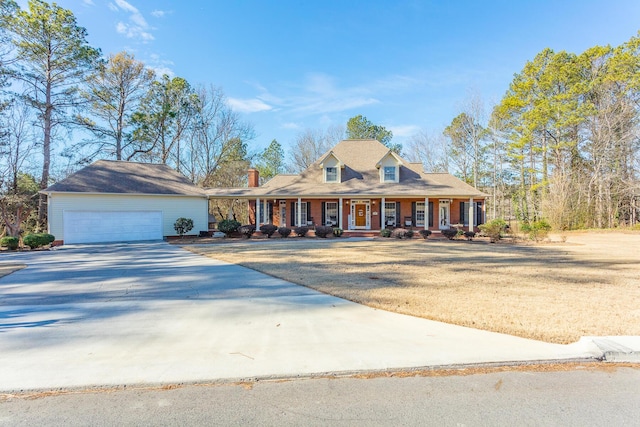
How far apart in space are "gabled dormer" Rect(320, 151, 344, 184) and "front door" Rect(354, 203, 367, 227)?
2490 mm

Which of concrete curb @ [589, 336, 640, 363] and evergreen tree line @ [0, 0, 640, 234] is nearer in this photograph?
concrete curb @ [589, 336, 640, 363]

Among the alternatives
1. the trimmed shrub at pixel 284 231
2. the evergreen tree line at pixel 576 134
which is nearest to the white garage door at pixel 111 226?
the trimmed shrub at pixel 284 231

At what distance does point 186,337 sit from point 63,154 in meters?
29.2

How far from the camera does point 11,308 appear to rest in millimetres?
5898

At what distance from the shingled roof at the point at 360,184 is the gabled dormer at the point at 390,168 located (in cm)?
33

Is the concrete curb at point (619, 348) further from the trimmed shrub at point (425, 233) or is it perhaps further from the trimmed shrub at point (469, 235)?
the trimmed shrub at point (425, 233)

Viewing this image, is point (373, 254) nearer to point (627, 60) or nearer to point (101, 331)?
point (101, 331)

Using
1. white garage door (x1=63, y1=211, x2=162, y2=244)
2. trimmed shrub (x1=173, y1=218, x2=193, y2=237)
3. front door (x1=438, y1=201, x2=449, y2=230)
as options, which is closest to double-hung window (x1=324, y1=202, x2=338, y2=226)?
front door (x1=438, y1=201, x2=449, y2=230)

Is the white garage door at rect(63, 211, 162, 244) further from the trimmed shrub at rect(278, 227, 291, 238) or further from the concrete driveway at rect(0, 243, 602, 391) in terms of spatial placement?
the concrete driveway at rect(0, 243, 602, 391)

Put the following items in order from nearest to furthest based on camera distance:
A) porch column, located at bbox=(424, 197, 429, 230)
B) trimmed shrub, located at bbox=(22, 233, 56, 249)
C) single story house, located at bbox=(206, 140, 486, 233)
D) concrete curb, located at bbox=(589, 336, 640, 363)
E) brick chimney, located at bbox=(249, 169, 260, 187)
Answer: concrete curb, located at bbox=(589, 336, 640, 363) < trimmed shrub, located at bbox=(22, 233, 56, 249) < porch column, located at bbox=(424, 197, 429, 230) < single story house, located at bbox=(206, 140, 486, 233) < brick chimney, located at bbox=(249, 169, 260, 187)

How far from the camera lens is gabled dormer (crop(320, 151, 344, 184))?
2398 centimetres

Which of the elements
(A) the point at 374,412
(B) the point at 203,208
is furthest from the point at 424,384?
(B) the point at 203,208

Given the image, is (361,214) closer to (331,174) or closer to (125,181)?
(331,174)

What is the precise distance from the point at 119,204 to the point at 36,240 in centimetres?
457
